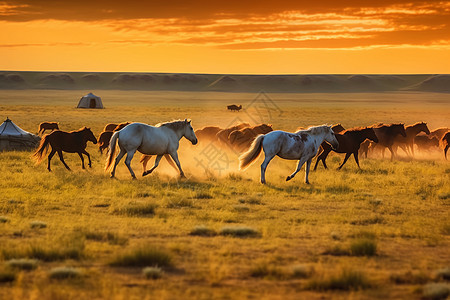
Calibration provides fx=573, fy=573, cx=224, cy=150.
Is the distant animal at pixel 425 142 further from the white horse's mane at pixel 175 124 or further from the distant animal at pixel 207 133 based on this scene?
the white horse's mane at pixel 175 124

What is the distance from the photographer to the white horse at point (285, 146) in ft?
50.3

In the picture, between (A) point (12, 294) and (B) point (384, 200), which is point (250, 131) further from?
(A) point (12, 294)

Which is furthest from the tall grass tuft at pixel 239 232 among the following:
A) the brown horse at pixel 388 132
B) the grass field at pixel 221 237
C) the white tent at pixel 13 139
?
the white tent at pixel 13 139

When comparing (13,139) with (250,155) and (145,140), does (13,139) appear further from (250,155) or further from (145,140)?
(250,155)

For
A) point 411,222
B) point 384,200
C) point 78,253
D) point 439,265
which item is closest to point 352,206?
point 384,200

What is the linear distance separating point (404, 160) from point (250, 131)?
262 inches

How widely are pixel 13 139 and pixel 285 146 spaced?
43.6 ft

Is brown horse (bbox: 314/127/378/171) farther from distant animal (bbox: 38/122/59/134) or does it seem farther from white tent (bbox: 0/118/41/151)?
distant animal (bbox: 38/122/59/134)

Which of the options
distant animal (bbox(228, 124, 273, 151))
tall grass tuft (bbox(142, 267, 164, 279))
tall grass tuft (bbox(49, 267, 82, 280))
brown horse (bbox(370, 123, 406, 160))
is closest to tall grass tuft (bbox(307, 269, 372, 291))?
tall grass tuft (bbox(142, 267, 164, 279))

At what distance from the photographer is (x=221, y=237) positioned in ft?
31.1

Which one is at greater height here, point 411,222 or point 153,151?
point 153,151

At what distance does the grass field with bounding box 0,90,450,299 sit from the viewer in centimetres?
682

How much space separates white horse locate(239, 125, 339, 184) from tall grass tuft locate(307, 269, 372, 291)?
27.6 ft

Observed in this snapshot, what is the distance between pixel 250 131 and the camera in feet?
71.0
